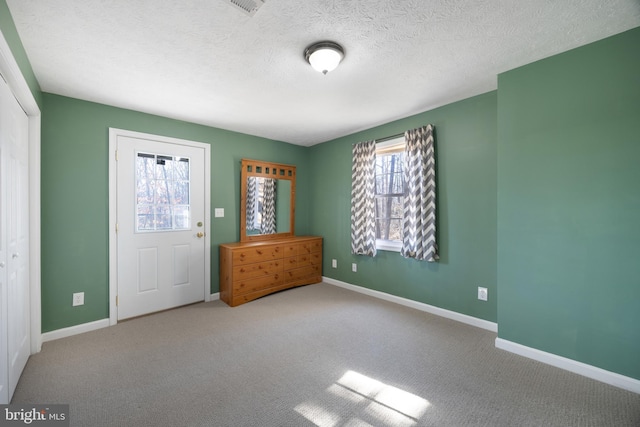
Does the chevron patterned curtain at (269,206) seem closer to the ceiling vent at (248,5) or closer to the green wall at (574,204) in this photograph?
the ceiling vent at (248,5)

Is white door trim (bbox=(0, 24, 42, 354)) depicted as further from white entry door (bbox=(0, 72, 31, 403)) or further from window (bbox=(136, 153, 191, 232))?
window (bbox=(136, 153, 191, 232))

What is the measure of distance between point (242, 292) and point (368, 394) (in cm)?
216

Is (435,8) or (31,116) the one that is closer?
(435,8)

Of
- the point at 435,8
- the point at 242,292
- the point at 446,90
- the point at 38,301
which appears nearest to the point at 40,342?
the point at 38,301

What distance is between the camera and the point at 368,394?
180 cm

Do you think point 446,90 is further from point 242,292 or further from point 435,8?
point 242,292

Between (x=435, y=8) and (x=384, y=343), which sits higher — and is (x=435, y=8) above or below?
above

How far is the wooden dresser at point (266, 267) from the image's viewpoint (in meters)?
3.43

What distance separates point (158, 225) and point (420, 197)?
10.4 ft

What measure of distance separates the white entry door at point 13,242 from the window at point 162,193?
959mm

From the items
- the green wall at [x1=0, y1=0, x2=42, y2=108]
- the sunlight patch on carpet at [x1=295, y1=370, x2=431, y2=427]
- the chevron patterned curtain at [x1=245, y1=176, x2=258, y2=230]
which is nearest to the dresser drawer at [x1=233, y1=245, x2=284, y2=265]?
the chevron patterned curtain at [x1=245, y1=176, x2=258, y2=230]

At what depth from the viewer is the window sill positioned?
350 centimetres

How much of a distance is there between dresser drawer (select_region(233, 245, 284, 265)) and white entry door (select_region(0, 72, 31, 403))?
1817mm

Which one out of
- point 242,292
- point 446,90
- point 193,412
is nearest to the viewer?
point 193,412
